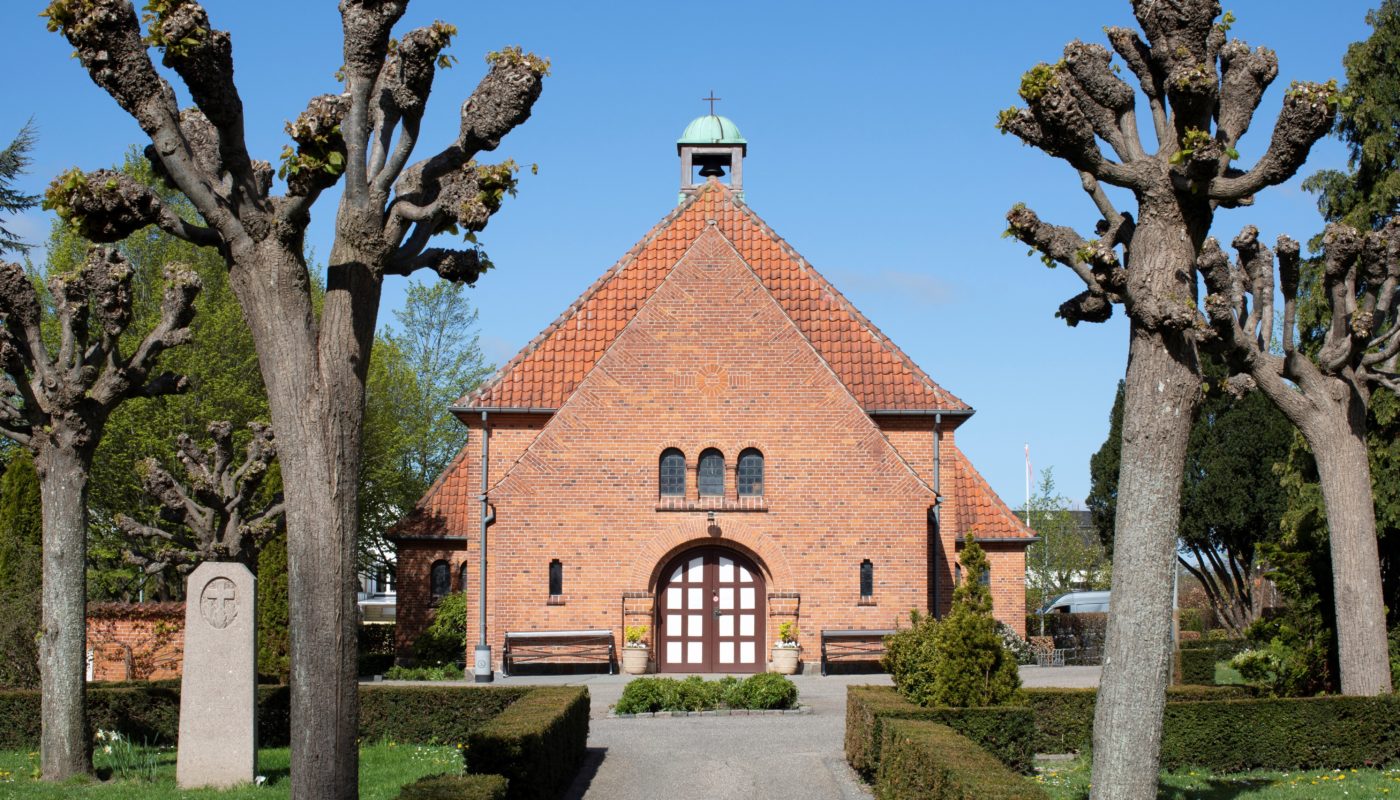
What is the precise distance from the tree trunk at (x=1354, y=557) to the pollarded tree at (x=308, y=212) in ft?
41.7

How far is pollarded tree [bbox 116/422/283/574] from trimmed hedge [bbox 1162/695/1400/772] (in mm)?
15307

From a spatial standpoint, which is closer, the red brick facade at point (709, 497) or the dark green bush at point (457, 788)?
the dark green bush at point (457, 788)

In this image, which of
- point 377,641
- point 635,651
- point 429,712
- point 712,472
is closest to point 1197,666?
point 712,472

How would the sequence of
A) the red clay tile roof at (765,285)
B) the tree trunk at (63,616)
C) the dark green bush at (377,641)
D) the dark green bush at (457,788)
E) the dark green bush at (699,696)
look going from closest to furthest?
the dark green bush at (457,788)
the tree trunk at (63,616)
the dark green bush at (699,696)
the red clay tile roof at (765,285)
the dark green bush at (377,641)

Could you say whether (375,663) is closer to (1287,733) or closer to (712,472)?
(712,472)

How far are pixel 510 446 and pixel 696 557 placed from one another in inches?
210

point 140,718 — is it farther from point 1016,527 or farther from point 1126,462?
point 1016,527

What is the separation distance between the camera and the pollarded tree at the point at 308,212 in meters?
9.55

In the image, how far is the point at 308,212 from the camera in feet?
34.1

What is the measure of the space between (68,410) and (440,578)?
59.3ft

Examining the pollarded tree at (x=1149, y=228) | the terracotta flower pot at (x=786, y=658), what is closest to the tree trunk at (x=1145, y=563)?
the pollarded tree at (x=1149, y=228)

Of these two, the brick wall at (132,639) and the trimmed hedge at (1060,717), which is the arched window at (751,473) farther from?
the trimmed hedge at (1060,717)

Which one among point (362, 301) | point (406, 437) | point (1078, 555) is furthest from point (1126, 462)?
point (1078, 555)

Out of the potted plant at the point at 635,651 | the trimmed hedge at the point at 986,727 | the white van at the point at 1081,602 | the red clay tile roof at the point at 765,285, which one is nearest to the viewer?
the trimmed hedge at the point at 986,727
